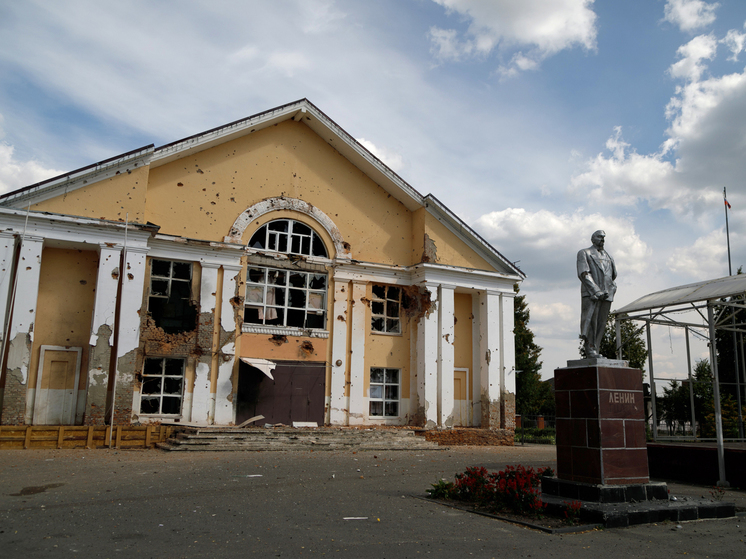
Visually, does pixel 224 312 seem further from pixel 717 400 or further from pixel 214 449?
pixel 717 400

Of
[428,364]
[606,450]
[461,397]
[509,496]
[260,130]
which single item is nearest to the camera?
[509,496]

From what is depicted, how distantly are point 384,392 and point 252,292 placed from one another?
551 cm

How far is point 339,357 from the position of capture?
18328 mm

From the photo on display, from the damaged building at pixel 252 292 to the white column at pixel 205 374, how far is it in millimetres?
37

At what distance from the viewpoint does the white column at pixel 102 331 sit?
14.4 meters

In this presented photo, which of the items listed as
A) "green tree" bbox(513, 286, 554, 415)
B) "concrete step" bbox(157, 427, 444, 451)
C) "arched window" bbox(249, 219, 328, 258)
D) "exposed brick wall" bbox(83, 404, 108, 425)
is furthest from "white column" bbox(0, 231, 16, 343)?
"green tree" bbox(513, 286, 554, 415)

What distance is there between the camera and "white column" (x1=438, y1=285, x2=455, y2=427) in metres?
18.9

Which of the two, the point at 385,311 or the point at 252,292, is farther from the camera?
the point at 385,311

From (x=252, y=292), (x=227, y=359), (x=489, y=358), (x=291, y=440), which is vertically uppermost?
(x=252, y=292)

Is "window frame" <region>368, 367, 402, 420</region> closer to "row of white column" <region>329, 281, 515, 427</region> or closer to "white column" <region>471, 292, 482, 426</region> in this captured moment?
"row of white column" <region>329, 281, 515, 427</region>

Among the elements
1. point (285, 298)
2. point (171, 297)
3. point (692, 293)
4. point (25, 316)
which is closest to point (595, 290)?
point (692, 293)

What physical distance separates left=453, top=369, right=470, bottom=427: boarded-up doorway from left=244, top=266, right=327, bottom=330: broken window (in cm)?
520

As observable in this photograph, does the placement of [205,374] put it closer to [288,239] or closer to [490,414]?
[288,239]

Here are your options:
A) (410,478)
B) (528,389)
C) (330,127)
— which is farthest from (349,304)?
(528,389)
